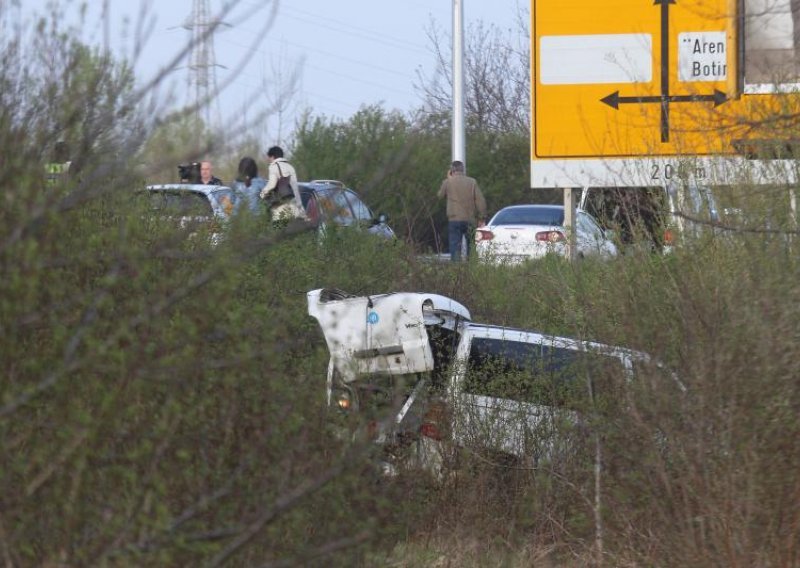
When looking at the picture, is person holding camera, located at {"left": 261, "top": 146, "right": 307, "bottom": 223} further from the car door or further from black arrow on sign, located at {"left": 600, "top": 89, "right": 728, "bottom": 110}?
black arrow on sign, located at {"left": 600, "top": 89, "right": 728, "bottom": 110}

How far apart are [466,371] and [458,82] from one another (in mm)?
16492

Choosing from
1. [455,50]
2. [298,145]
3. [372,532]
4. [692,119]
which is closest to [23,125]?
[372,532]

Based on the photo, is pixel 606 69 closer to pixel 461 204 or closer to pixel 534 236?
pixel 461 204

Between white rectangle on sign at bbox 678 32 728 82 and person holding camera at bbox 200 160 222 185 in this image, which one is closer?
person holding camera at bbox 200 160 222 185

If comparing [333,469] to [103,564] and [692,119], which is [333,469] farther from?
[692,119]

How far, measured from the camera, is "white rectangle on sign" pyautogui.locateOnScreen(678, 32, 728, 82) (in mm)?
11203

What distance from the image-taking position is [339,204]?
4.57 meters

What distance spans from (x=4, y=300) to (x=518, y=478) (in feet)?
16.3

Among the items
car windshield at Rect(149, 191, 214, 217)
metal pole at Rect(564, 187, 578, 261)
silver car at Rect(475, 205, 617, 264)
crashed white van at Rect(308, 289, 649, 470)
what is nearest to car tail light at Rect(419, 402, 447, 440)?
crashed white van at Rect(308, 289, 649, 470)

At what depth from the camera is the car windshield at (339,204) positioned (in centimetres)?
450

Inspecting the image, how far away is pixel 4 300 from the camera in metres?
3.96

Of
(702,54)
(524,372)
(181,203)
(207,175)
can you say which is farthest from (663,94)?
(207,175)

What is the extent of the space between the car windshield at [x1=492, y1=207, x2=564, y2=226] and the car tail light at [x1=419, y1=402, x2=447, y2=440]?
1456 centimetres

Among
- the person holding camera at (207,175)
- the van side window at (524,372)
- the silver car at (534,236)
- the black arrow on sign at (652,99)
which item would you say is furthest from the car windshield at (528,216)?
the person holding camera at (207,175)
